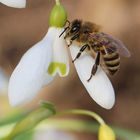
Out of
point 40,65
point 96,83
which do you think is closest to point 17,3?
point 40,65

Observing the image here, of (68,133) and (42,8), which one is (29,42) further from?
(68,133)

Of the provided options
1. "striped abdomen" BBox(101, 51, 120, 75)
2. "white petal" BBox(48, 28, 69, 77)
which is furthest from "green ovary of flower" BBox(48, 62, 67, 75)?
"striped abdomen" BBox(101, 51, 120, 75)

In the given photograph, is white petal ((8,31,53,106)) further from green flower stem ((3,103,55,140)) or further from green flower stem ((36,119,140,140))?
green flower stem ((36,119,140,140))

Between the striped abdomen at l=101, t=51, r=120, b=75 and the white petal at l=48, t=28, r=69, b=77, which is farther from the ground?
the white petal at l=48, t=28, r=69, b=77

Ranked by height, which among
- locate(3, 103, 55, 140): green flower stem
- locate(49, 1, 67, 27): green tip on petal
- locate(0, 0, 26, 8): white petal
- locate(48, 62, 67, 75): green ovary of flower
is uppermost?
locate(0, 0, 26, 8): white petal

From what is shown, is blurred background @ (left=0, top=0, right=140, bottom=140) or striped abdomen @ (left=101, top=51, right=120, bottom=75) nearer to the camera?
striped abdomen @ (left=101, top=51, right=120, bottom=75)

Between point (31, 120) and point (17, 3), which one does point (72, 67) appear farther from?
point (17, 3)
